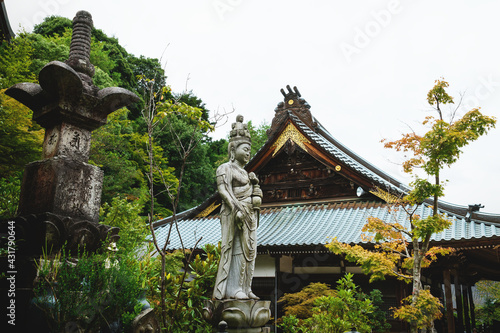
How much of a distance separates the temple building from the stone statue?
9.79ft

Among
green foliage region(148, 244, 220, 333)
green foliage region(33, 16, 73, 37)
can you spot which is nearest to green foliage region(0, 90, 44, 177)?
green foliage region(148, 244, 220, 333)

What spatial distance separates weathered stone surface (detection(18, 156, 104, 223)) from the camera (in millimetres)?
3777

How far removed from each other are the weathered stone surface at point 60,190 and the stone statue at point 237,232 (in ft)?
5.53

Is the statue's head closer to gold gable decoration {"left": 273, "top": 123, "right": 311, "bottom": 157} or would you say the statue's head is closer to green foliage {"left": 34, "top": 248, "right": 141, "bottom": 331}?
green foliage {"left": 34, "top": 248, "right": 141, "bottom": 331}

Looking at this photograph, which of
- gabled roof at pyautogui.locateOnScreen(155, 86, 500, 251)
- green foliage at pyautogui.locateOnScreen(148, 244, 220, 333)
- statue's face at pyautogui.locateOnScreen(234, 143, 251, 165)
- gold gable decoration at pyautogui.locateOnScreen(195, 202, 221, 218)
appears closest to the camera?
green foliage at pyautogui.locateOnScreen(148, 244, 220, 333)

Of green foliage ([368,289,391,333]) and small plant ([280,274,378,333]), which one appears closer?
small plant ([280,274,378,333])

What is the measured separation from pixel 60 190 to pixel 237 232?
225 cm

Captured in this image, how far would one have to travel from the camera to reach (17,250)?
3.58 metres

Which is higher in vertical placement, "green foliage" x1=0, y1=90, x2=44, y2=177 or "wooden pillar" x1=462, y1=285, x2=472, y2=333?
"green foliage" x1=0, y1=90, x2=44, y2=177

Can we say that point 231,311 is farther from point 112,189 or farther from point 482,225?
point 112,189

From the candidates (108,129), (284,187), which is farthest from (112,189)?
(284,187)

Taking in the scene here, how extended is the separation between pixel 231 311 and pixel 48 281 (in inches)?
83.7

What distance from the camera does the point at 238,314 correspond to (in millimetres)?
4398

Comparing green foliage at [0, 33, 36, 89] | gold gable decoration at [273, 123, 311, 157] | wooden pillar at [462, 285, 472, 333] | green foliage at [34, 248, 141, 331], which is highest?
green foliage at [0, 33, 36, 89]
